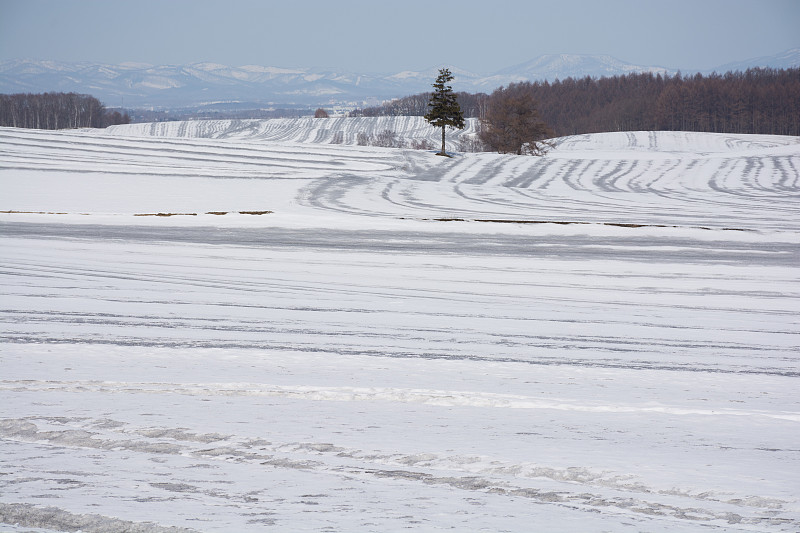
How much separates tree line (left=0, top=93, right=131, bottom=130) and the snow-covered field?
122774mm

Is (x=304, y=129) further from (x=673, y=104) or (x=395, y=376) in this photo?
(x=395, y=376)

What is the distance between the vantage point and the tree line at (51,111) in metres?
119

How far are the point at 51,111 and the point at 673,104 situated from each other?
12313 centimetres

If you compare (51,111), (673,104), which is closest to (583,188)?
(673,104)

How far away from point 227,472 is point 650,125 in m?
148

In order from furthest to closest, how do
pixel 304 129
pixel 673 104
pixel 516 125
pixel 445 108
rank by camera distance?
pixel 304 129
pixel 673 104
pixel 516 125
pixel 445 108

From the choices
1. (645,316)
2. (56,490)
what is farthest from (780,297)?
(56,490)

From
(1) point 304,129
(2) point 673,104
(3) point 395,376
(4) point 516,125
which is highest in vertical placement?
(2) point 673,104

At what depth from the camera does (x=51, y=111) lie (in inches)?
4978

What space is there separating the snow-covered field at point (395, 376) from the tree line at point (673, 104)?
115940mm

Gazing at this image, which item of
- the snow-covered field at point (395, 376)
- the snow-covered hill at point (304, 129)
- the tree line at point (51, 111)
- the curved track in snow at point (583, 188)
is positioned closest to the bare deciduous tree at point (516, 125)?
the curved track in snow at point (583, 188)

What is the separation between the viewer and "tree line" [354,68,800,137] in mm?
131125

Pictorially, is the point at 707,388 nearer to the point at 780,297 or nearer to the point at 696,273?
the point at 780,297

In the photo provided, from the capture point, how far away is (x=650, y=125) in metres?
139
